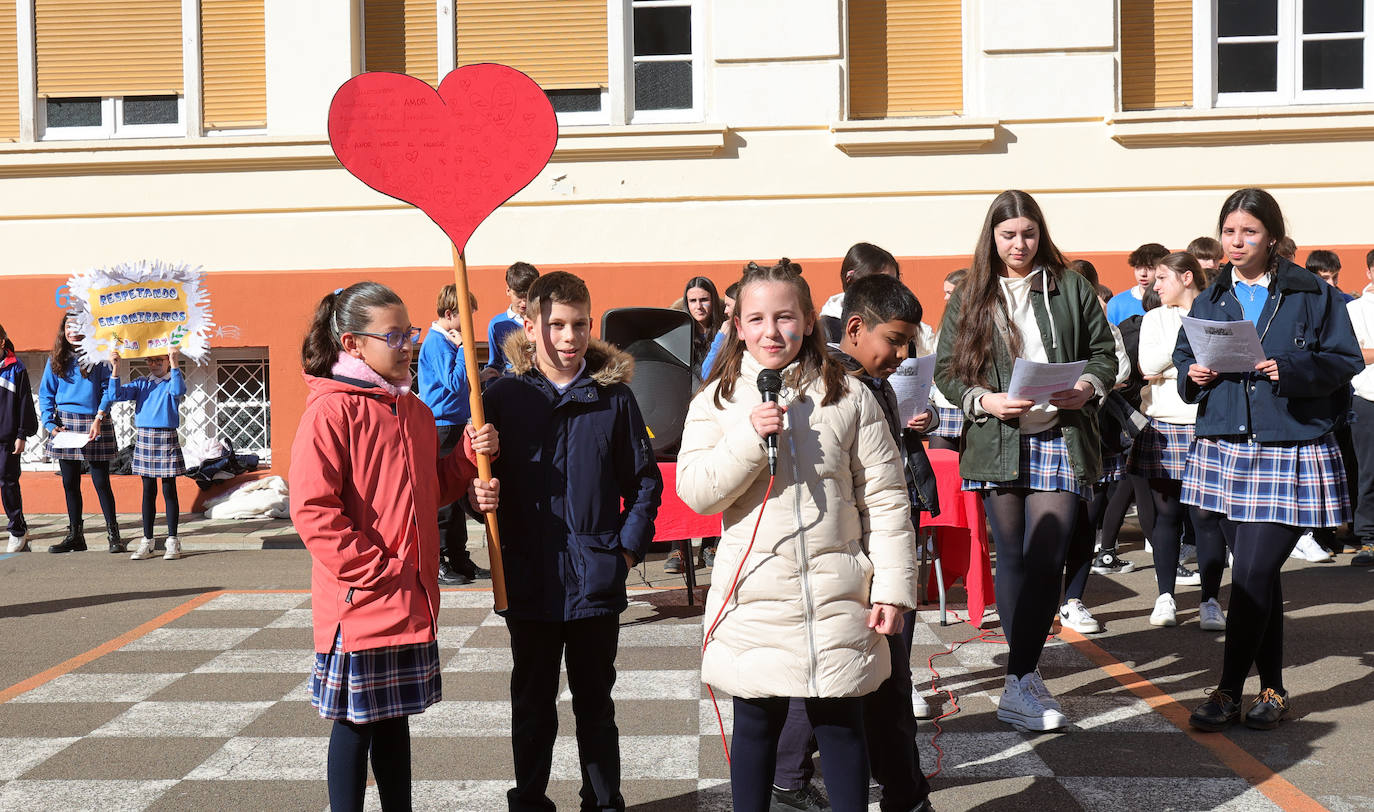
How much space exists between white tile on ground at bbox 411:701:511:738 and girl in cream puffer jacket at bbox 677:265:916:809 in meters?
2.04

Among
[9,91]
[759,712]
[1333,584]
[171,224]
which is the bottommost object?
[1333,584]

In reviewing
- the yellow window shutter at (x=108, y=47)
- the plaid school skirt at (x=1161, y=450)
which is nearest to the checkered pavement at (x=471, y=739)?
the plaid school skirt at (x=1161, y=450)

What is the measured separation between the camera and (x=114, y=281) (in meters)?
9.95

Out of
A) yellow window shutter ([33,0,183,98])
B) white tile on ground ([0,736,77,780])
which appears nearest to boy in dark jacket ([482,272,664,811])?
white tile on ground ([0,736,77,780])

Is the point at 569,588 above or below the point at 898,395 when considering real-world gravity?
below

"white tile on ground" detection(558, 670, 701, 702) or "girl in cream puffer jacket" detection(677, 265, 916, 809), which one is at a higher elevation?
"girl in cream puffer jacket" detection(677, 265, 916, 809)

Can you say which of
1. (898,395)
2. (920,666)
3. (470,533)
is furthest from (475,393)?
(470,533)

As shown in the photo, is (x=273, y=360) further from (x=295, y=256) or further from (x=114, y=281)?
(x=114, y=281)

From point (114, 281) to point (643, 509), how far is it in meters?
7.36

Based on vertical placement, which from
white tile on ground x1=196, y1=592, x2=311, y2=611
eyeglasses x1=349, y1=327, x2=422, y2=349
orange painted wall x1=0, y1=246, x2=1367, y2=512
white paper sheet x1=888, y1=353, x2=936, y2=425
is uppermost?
orange painted wall x1=0, y1=246, x2=1367, y2=512

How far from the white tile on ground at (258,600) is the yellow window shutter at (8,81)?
23.7 feet

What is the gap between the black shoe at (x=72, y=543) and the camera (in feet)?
34.9

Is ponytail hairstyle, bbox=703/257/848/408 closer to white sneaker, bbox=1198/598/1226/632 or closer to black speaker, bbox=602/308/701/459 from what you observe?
white sneaker, bbox=1198/598/1226/632

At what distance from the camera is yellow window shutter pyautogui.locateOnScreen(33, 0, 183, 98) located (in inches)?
505
